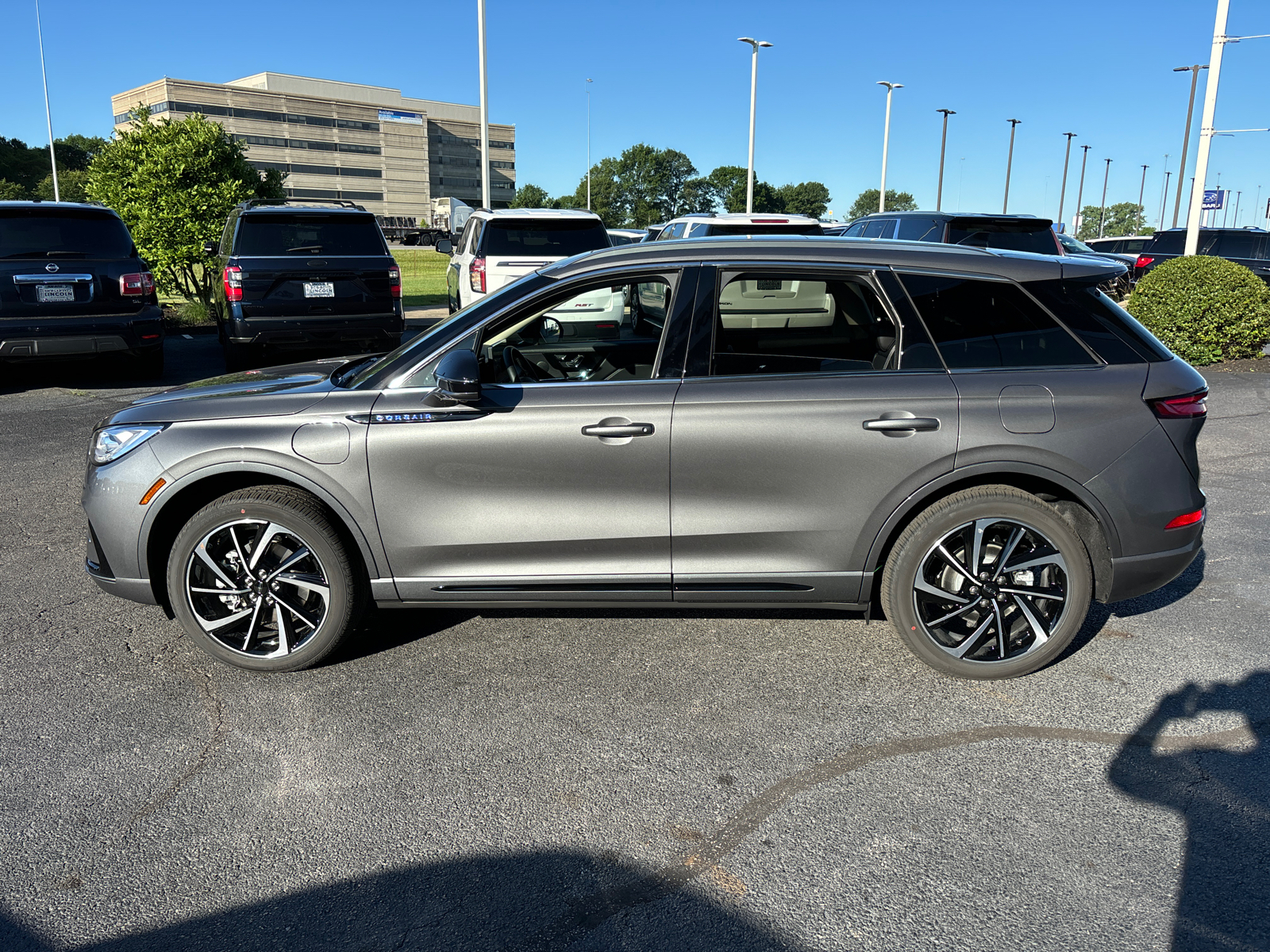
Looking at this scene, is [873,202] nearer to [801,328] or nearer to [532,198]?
[532,198]

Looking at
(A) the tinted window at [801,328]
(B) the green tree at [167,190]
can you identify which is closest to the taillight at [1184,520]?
(A) the tinted window at [801,328]

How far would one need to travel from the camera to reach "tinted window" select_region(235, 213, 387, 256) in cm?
1092

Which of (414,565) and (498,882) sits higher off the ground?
(414,565)

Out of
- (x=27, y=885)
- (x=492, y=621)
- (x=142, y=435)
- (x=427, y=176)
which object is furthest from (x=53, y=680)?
(x=427, y=176)

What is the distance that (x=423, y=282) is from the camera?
2905cm

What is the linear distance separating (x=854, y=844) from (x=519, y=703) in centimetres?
142

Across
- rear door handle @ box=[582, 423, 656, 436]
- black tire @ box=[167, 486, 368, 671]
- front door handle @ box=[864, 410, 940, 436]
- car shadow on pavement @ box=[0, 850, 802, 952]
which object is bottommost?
car shadow on pavement @ box=[0, 850, 802, 952]

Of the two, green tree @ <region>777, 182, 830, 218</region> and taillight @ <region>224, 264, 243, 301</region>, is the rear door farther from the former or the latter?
green tree @ <region>777, 182, 830, 218</region>

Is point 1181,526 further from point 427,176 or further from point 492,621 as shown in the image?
point 427,176

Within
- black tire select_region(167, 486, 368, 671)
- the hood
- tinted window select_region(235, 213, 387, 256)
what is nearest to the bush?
tinted window select_region(235, 213, 387, 256)

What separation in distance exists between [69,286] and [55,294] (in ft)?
0.51

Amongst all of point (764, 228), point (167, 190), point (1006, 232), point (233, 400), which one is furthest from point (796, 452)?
point (167, 190)

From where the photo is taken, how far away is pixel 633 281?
3941 mm

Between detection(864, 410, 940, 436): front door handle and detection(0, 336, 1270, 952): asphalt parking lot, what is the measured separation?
0.90 meters
